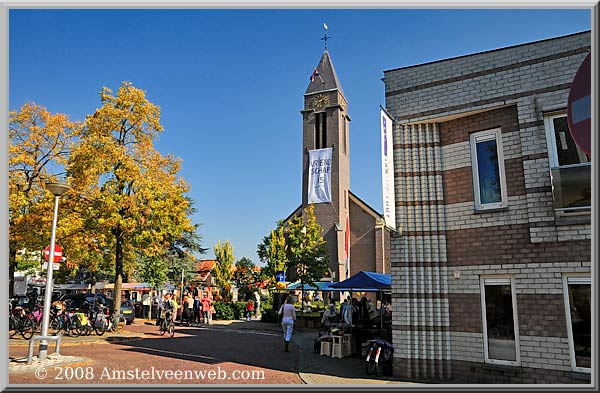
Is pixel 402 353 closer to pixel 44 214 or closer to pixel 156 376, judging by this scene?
pixel 156 376

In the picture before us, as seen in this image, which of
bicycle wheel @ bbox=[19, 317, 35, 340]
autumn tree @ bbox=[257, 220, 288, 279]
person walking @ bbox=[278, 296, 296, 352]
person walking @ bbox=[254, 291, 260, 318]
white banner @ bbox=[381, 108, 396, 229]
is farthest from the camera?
autumn tree @ bbox=[257, 220, 288, 279]

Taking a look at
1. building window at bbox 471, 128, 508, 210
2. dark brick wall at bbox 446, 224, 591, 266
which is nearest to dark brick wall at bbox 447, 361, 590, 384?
dark brick wall at bbox 446, 224, 591, 266

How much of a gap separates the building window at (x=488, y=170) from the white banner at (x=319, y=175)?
35186mm

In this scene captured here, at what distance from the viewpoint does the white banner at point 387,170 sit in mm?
9438

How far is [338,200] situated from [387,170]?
35343 mm

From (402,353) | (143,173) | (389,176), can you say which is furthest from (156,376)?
(143,173)

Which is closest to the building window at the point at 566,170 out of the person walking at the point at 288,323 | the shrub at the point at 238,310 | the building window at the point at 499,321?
the building window at the point at 499,321

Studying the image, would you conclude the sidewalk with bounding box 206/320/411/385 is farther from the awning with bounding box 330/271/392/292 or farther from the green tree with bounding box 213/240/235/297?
the green tree with bounding box 213/240/235/297

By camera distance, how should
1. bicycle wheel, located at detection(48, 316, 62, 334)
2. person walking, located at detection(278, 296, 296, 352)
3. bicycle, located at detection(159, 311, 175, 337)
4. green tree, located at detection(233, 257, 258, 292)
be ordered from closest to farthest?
person walking, located at detection(278, 296, 296, 352) < bicycle wheel, located at detection(48, 316, 62, 334) < bicycle, located at detection(159, 311, 175, 337) < green tree, located at detection(233, 257, 258, 292)

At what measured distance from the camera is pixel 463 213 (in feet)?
30.7

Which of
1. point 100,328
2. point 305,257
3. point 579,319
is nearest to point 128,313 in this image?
point 100,328

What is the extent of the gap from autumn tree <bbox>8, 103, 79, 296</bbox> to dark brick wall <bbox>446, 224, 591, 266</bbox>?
1457cm

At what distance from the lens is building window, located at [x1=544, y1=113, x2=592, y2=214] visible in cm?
781

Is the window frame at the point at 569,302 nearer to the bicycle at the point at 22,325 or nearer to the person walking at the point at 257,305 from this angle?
the bicycle at the point at 22,325
